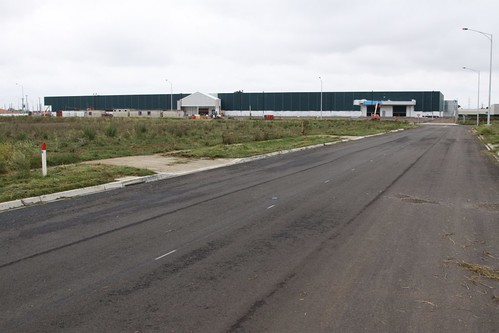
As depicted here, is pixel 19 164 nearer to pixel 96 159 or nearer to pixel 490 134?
pixel 96 159

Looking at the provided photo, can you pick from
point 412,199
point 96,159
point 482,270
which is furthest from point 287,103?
point 482,270

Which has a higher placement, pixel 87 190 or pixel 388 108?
pixel 388 108

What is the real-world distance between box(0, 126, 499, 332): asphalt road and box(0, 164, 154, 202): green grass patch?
1.07 metres

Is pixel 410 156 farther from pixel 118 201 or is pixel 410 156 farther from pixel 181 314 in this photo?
pixel 181 314

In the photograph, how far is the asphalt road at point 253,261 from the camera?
15.3 ft

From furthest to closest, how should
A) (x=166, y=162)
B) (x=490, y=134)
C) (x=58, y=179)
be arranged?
1. (x=490, y=134)
2. (x=166, y=162)
3. (x=58, y=179)

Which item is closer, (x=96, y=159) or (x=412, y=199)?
(x=412, y=199)

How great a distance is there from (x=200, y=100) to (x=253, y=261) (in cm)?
13404

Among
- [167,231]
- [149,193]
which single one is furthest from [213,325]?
[149,193]

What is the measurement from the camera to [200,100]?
453ft

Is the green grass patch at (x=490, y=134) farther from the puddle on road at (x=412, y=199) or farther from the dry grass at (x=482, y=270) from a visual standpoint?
the dry grass at (x=482, y=270)

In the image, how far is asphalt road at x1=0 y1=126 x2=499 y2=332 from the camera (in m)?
4.66

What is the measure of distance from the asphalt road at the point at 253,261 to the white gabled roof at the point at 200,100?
12682cm

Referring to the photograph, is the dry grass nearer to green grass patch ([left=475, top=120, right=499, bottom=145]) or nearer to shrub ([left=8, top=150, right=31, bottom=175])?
shrub ([left=8, top=150, right=31, bottom=175])
